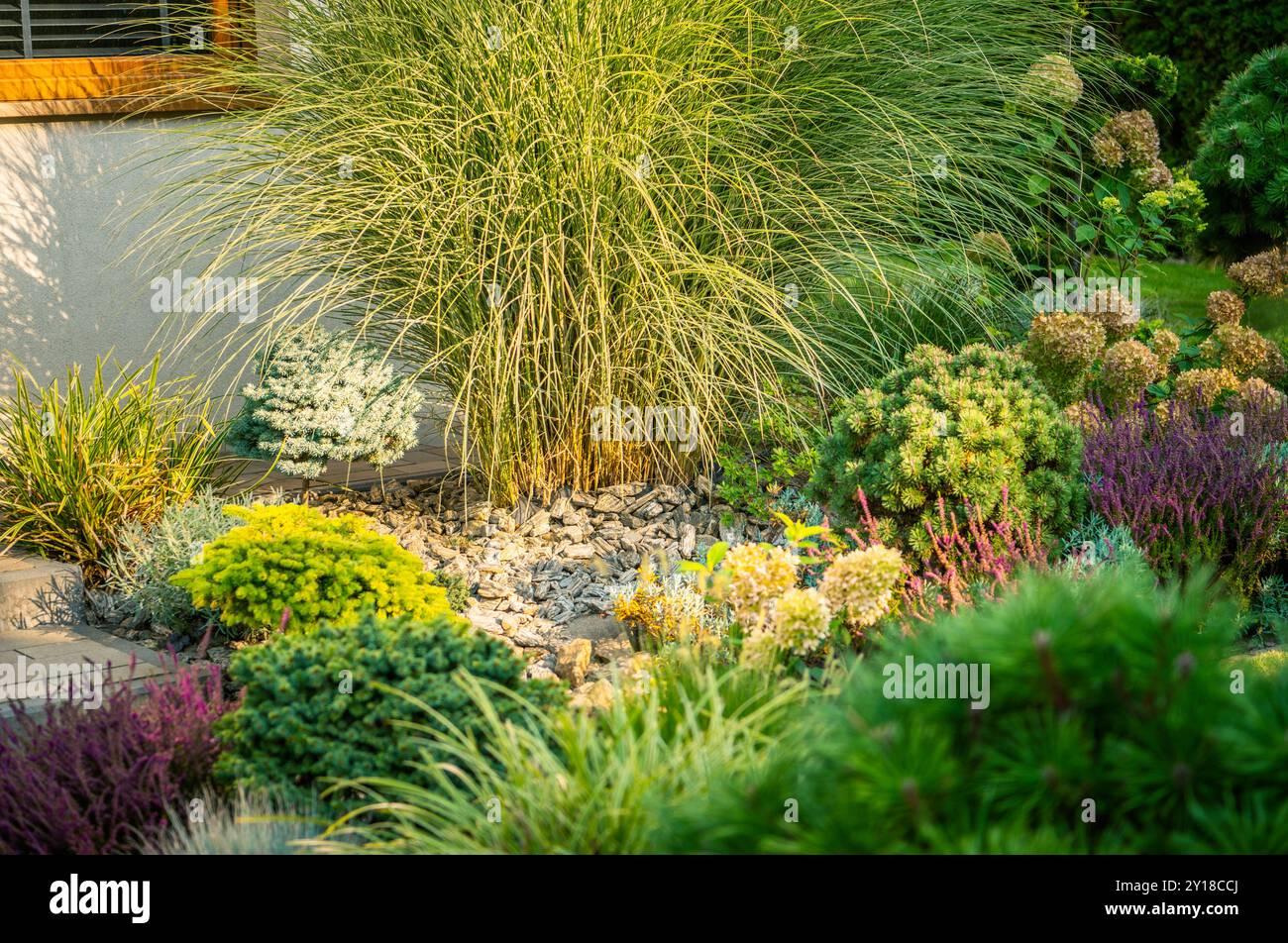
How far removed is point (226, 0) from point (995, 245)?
384 cm

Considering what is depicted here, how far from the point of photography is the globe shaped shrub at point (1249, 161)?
6297 millimetres

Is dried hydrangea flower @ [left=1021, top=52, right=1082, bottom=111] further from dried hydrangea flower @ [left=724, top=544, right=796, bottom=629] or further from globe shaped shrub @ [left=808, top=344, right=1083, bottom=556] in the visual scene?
dried hydrangea flower @ [left=724, top=544, right=796, bottom=629]

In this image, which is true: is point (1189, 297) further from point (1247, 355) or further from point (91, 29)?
point (91, 29)

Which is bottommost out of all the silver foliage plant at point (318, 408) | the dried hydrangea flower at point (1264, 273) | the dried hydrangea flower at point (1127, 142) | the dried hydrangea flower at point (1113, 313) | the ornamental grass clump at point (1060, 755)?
the ornamental grass clump at point (1060, 755)

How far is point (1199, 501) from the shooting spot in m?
4.21

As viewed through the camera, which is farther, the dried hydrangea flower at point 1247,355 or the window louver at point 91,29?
the window louver at point 91,29

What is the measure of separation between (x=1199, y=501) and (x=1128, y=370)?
3.98 feet

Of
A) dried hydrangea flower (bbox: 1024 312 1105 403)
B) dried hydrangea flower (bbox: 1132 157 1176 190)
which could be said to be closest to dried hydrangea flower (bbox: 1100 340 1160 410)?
dried hydrangea flower (bbox: 1024 312 1105 403)

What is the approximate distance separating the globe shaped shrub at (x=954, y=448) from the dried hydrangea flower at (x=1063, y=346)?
106cm

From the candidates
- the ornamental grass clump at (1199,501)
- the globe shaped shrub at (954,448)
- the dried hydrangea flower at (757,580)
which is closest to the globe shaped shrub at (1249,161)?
the ornamental grass clump at (1199,501)

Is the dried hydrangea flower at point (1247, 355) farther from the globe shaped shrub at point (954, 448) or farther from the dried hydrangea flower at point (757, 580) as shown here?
the dried hydrangea flower at point (757, 580)

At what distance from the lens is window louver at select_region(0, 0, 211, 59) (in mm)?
6090

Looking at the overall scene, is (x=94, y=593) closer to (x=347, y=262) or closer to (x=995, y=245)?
(x=347, y=262)
